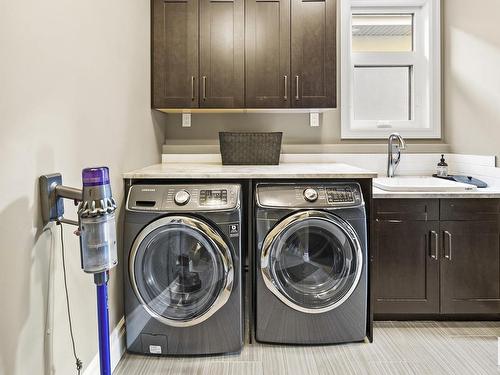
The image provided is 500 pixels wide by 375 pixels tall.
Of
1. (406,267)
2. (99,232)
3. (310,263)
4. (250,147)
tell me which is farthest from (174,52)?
(406,267)

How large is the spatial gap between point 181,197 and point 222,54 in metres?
1.22

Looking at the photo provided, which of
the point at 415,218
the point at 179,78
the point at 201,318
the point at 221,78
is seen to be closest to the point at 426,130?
the point at 415,218

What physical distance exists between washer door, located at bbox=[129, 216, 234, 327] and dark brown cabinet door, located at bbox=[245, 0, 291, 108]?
1178 millimetres

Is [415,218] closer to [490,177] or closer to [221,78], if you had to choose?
[490,177]

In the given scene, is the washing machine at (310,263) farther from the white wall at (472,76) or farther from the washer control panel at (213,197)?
the white wall at (472,76)

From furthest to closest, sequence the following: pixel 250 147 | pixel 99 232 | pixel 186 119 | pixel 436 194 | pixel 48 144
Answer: pixel 186 119 < pixel 250 147 < pixel 436 194 < pixel 48 144 < pixel 99 232

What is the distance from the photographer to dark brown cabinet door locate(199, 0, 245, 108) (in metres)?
2.77

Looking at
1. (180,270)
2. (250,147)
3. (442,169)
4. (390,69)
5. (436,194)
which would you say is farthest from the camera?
(390,69)

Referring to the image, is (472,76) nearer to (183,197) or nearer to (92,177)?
(183,197)

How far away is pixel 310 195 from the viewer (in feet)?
7.07

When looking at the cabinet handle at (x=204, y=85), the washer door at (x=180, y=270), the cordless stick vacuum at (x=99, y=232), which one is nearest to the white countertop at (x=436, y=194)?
the washer door at (x=180, y=270)

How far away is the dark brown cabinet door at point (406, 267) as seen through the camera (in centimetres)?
246

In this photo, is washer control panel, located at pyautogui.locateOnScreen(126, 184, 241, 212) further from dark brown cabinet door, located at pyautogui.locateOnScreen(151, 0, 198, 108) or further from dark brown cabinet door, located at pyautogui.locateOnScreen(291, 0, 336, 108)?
dark brown cabinet door, located at pyautogui.locateOnScreen(291, 0, 336, 108)

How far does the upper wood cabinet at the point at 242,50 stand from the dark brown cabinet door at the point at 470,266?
3.90 feet
